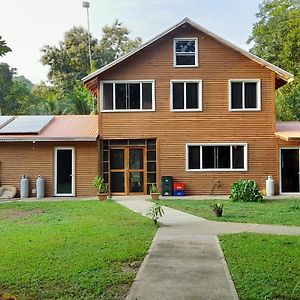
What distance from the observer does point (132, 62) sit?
66.4 ft

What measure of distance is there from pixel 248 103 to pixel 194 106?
241cm

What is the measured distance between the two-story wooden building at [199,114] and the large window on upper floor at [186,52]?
7 cm

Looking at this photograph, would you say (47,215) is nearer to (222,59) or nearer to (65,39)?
(222,59)

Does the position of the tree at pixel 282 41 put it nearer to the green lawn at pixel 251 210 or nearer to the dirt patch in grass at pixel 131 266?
the green lawn at pixel 251 210

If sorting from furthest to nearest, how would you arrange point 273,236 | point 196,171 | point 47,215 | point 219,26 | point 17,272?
point 219,26, point 196,171, point 47,215, point 273,236, point 17,272

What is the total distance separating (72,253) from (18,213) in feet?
23.8

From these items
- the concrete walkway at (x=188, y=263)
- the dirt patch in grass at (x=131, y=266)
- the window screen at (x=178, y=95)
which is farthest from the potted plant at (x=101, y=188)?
the dirt patch in grass at (x=131, y=266)

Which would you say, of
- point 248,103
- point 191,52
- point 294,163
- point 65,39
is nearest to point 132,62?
point 191,52

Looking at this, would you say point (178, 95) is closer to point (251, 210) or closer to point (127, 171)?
point (127, 171)

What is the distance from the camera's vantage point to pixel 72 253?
7.88 m

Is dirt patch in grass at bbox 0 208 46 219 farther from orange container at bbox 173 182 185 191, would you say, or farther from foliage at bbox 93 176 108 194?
A: orange container at bbox 173 182 185 191

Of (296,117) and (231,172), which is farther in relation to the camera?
(296,117)

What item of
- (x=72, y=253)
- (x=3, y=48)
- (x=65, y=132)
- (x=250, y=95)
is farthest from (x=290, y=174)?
(x=3, y=48)

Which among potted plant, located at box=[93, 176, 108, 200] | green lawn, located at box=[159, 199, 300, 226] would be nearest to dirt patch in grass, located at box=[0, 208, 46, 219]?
potted plant, located at box=[93, 176, 108, 200]
